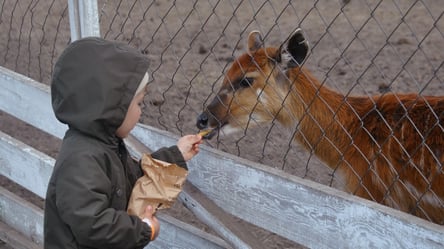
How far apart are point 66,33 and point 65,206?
6985 millimetres

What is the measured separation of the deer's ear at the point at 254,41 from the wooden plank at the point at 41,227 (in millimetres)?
1332

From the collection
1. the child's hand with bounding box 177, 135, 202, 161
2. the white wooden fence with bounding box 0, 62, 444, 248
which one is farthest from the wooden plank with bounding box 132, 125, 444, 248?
the child's hand with bounding box 177, 135, 202, 161

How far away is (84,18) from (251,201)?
1306 mm

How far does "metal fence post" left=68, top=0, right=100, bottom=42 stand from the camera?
3.83m

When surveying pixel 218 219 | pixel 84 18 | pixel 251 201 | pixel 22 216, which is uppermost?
pixel 84 18

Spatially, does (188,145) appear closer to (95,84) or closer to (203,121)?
(95,84)

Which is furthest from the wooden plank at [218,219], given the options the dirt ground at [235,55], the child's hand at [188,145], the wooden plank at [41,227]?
the dirt ground at [235,55]

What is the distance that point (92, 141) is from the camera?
287cm

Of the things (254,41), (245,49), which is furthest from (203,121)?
(245,49)

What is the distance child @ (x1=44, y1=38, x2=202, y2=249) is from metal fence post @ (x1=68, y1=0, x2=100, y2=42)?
1.01 meters

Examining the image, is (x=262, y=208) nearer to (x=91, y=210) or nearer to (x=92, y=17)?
(x=91, y=210)

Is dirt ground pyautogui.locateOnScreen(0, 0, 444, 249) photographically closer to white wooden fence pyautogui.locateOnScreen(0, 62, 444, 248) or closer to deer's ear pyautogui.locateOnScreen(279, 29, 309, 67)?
deer's ear pyautogui.locateOnScreen(279, 29, 309, 67)

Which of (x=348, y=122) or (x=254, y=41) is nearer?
(x=348, y=122)

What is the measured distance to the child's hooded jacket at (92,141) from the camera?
9.00 ft
